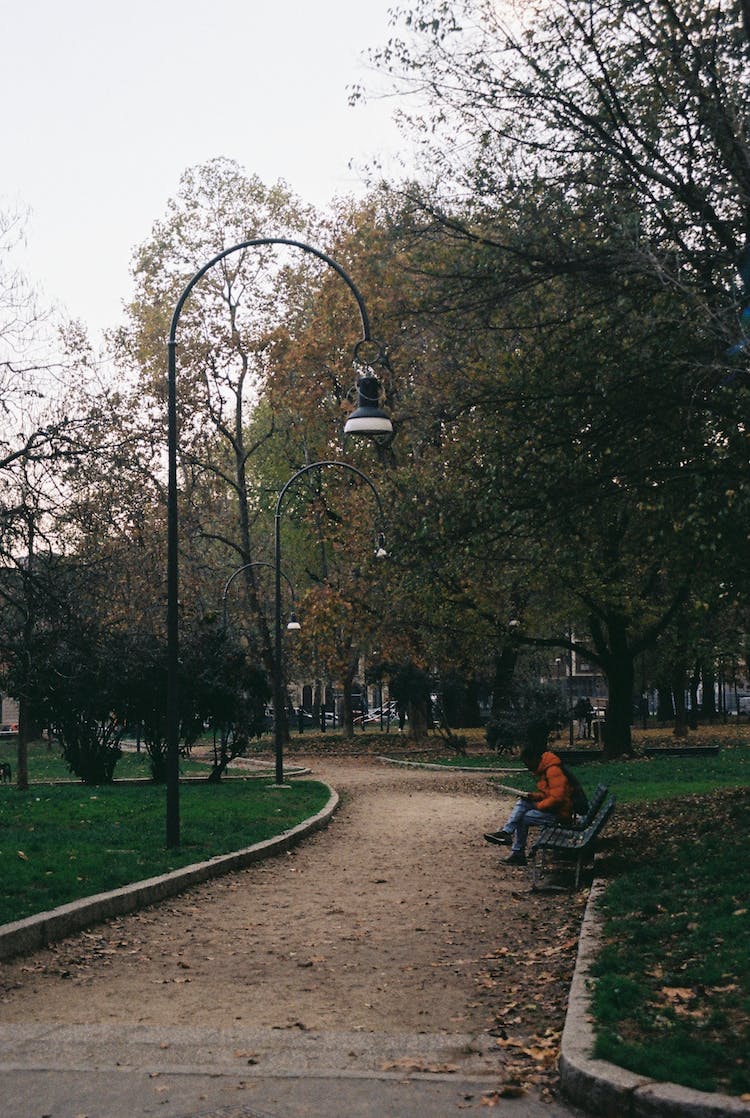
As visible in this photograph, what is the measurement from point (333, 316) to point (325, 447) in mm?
5073

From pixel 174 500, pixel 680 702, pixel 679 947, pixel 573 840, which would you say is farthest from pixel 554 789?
pixel 680 702

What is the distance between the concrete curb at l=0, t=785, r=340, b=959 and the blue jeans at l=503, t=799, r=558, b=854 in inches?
109

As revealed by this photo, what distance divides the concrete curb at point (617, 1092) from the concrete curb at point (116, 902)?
13.1ft

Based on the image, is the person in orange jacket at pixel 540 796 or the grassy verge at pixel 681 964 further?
the person in orange jacket at pixel 540 796

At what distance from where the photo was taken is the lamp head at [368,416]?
14.3m

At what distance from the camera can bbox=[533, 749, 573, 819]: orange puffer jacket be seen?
12.7 m

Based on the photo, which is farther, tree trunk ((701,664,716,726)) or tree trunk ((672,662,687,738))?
tree trunk ((701,664,716,726))

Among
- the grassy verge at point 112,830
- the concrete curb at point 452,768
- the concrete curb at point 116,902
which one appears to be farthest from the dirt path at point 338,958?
the concrete curb at point 452,768

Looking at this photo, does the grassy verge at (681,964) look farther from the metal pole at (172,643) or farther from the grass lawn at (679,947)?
the metal pole at (172,643)

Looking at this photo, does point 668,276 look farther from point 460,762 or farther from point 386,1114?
point 460,762

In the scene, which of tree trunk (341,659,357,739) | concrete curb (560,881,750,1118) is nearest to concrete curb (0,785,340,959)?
concrete curb (560,881,750,1118)

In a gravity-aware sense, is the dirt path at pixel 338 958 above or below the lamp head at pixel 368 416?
below

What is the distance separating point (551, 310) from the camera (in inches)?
549

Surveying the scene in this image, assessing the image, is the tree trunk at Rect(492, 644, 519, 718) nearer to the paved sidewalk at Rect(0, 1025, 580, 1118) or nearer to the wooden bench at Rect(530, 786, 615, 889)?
the wooden bench at Rect(530, 786, 615, 889)
